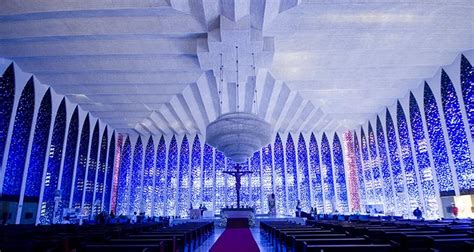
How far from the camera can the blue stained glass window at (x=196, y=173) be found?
21047 mm

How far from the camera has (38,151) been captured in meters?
13.4

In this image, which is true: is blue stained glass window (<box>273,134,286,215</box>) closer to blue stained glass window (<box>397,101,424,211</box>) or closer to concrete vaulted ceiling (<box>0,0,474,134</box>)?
concrete vaulted ceiling (<box>0,0,474,134</box>)

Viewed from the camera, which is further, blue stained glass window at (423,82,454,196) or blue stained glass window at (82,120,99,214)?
blue stained glass window at (82,120,99,214)

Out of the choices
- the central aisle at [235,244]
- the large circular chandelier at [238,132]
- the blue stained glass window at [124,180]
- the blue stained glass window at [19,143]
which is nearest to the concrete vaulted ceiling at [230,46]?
the blue stained glass window at [19,143]

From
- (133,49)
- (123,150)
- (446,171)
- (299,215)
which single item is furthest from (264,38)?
(123,150)

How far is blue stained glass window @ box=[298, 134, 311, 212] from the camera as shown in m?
20.9

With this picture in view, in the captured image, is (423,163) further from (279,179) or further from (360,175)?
(279,179)

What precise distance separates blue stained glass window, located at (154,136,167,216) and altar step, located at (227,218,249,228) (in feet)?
25.7

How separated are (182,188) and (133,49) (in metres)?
13.3

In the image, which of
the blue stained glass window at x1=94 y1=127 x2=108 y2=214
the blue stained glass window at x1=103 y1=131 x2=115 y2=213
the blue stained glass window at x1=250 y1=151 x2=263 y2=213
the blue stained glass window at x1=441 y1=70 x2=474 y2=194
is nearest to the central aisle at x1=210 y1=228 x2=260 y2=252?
the blue stained glass window at x1=441 y1=70 x2=474 y2=194

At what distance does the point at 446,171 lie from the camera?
1303cm

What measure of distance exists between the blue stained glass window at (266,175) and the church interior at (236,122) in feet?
0.38

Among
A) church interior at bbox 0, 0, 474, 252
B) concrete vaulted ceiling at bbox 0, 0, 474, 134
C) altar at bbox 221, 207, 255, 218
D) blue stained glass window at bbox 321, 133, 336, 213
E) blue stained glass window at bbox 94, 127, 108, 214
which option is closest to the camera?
church interior at bbox 0, 0, 474, 252

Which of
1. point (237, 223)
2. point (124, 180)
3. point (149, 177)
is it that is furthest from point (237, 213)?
point (124, 180)
